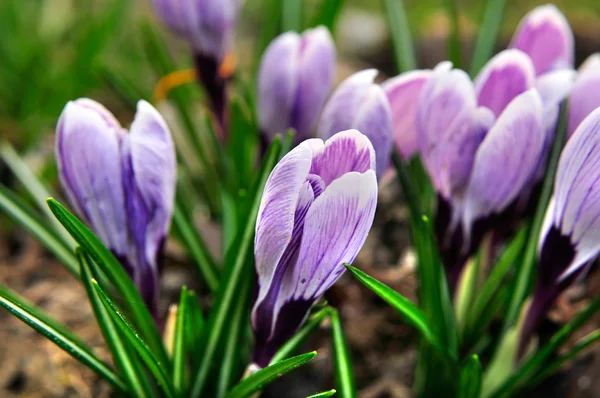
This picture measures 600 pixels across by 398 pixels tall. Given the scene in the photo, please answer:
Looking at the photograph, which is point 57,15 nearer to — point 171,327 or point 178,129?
point 178,129

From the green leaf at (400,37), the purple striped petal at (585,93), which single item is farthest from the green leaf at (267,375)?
the green leaf at (400,37)

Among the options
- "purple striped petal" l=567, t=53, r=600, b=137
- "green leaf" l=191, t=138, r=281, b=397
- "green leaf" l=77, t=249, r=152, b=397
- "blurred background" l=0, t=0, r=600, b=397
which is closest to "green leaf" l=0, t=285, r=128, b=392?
"green leaf" l=77, t=249, r=152, b=397

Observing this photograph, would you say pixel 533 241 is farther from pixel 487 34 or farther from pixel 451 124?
pixel 487 34

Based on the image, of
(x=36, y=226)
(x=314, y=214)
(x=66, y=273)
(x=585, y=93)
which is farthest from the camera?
(x=66, y=273)

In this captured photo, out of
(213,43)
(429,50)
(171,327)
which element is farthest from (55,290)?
(429,50)

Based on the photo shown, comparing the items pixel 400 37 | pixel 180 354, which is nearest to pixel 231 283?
pixel 180 354

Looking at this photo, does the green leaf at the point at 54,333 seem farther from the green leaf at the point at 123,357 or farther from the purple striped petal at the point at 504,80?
the purple striped petal at the point at 504,80

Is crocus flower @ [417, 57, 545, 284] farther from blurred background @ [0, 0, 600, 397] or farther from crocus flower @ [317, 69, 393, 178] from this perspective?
blurred background @ [0, 0, 600, 397]
